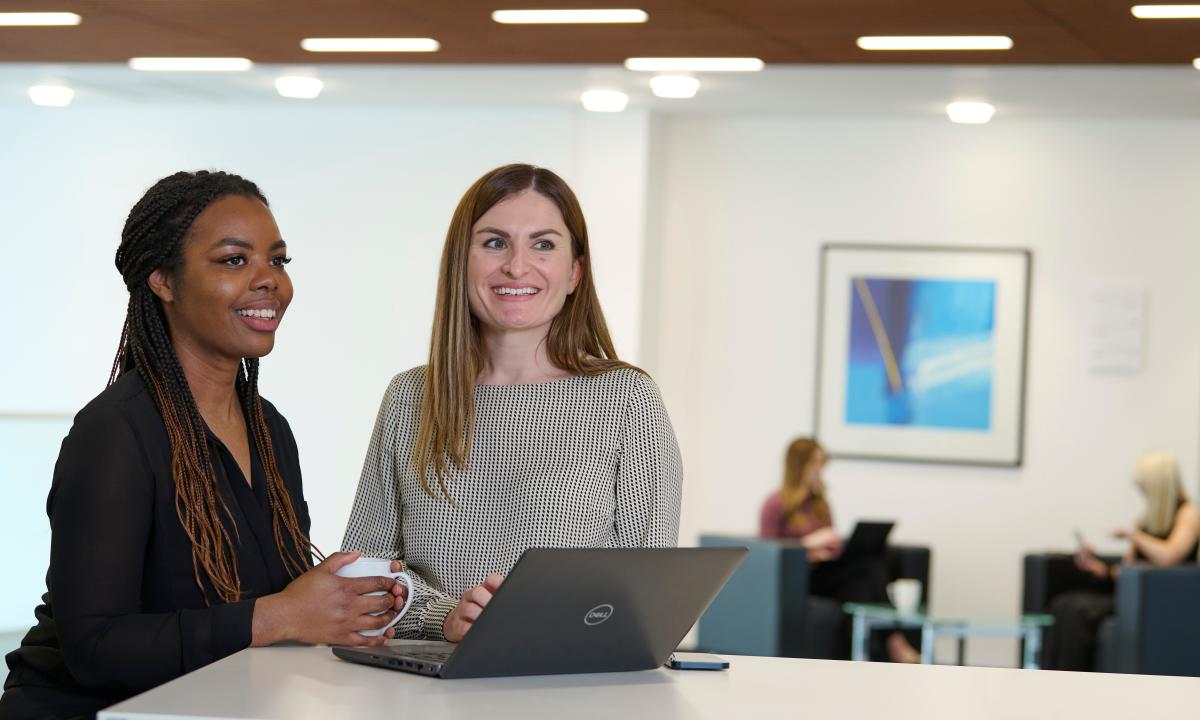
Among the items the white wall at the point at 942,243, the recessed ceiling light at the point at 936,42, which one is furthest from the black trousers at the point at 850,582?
the recessed ceiling light at the point at 936,42

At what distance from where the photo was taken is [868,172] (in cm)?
849

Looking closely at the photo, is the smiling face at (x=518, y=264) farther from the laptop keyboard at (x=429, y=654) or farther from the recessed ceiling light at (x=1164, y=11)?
the recessed ceiling light at (x=1164, y=11)

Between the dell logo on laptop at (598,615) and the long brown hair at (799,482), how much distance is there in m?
5.79

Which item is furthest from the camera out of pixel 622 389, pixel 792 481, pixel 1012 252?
pixel 1012 252

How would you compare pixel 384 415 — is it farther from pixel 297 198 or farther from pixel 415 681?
pixel 297 198

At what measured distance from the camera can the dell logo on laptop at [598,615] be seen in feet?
6.35

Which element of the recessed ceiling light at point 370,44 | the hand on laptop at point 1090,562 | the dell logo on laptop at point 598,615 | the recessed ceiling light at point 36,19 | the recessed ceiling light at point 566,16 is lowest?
the hand on laptop at point 1090,562

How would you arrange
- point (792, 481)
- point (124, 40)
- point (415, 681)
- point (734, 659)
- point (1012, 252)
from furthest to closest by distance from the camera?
point (1012, 252) → point (792, 481) → point (124, 40) → point (734, 659) → point (415, 681)

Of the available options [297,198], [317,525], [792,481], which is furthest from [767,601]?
[297,198]

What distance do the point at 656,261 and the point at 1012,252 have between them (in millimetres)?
1977

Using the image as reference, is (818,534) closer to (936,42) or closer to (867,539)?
(867,539)

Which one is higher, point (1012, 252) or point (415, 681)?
point (1012, 252)

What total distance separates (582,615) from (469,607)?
25 cm

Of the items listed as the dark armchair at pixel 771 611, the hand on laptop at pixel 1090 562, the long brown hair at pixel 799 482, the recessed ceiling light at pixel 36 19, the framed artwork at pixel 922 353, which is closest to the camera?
the recessed ceiling light at pixel 36 19
